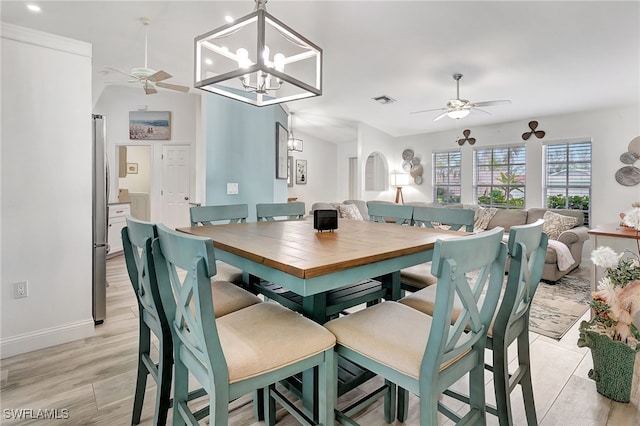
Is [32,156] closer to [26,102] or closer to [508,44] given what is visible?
[26,102]

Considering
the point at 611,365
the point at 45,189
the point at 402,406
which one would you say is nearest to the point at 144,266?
the point at 402,406

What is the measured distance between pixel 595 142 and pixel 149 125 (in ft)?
24.9

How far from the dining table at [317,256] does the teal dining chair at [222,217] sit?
0.17 metres

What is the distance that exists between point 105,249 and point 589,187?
6834 millimetres

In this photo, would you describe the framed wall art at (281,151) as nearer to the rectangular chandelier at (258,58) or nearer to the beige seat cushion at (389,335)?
the rectangular chandelier at (258,58)

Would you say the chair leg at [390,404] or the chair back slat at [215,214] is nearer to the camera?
the chair leg at [390,404]

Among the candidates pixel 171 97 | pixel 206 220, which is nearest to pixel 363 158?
pixel 171 97

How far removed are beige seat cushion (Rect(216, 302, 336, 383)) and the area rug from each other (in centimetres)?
238

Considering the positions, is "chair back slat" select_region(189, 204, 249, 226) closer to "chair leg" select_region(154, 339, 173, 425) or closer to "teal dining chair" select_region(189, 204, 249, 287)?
"teal dining chair" select_region(189, 204, 249, 287)

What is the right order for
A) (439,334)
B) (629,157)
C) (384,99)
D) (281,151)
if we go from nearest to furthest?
1. (439,334)
2. (281,151)
3. (629,157)
4. (384,99)

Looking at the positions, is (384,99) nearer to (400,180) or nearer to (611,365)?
(400,180)

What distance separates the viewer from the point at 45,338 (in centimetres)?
231

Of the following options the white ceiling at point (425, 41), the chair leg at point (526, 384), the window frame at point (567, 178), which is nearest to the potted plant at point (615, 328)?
the chair leg at point (526, 384)

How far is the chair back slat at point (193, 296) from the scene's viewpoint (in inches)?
36.4
